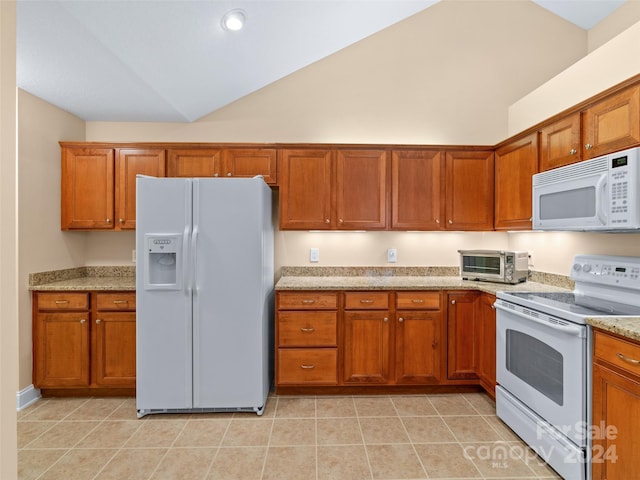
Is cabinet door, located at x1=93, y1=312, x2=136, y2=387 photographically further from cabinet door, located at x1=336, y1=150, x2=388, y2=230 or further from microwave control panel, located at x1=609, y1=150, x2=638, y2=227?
microwave control panel, located at x1=609, y1=150, x2=638, y2=227

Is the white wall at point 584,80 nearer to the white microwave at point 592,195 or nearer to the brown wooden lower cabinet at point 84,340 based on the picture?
the white microwave at point 592,195

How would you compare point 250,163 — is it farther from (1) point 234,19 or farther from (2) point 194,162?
(1) point 234,19

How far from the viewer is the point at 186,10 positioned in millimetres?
2111

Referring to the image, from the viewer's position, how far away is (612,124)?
6.44 ft

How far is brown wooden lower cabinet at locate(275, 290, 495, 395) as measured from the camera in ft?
Result: 9.21

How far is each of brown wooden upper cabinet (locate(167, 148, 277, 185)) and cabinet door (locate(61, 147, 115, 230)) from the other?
0.58 meters

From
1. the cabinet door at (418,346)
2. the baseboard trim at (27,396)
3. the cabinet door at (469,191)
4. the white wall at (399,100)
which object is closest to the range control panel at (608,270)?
the cabinet door at (469,191)

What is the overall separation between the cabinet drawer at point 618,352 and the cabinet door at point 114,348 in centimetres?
316

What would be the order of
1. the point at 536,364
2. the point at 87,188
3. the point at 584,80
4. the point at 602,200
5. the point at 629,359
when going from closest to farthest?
the point at 629,359
the point at 602,200
the point at 536,364
the point at 584,80
the point at 87,188

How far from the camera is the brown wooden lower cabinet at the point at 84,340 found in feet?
9.07

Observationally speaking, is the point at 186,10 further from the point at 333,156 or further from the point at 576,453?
the point at 576,453

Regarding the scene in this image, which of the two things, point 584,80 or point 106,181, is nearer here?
point 584,80

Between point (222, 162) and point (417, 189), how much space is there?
1.83m

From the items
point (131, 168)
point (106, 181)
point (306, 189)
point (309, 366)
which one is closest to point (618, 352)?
point (309, 366)
